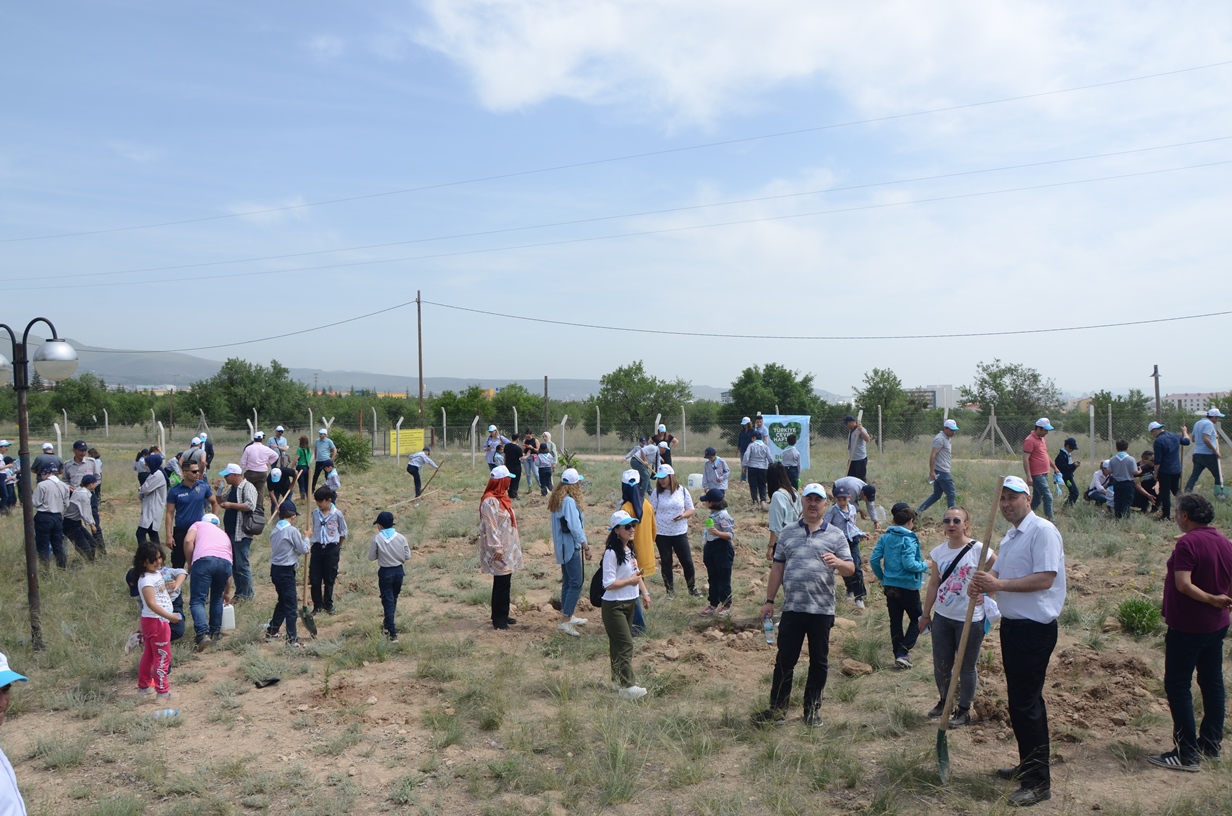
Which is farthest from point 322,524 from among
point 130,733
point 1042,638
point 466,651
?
point 1042,638

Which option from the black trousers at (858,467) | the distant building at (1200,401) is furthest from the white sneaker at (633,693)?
the distant building at (1200,401)

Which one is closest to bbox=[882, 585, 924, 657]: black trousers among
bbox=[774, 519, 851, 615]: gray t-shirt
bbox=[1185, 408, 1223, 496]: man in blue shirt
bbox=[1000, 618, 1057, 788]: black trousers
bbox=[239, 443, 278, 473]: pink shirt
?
bbox=[774, 519, 851, 615]: gray t-shirt

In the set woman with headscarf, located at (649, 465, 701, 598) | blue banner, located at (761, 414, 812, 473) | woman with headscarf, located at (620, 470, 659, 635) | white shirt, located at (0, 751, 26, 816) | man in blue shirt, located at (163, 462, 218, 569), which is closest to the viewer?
white shirt, located at (0, 751, 26, 816)

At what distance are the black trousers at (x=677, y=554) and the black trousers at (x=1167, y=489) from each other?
901cm

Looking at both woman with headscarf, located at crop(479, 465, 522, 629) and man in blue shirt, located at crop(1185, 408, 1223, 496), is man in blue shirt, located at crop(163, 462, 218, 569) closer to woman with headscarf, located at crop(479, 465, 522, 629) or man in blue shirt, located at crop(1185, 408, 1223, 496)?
woman with headscarf, located at crop(479, 465, 522, 629)

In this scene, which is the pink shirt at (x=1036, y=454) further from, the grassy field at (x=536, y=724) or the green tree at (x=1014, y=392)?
the green tree at (x=1014, y=392)

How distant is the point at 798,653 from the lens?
6.28m

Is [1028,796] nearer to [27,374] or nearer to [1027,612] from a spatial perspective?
[1027,612]

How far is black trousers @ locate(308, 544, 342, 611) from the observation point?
9.57 metres

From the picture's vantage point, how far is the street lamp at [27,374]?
8648mm

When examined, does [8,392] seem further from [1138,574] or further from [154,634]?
[1138,574]

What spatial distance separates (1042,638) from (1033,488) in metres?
9.95

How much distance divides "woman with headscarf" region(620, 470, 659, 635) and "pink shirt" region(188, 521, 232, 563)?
4.03m

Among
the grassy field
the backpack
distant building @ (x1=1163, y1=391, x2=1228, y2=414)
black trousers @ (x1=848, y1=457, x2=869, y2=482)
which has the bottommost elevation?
the grassy field
